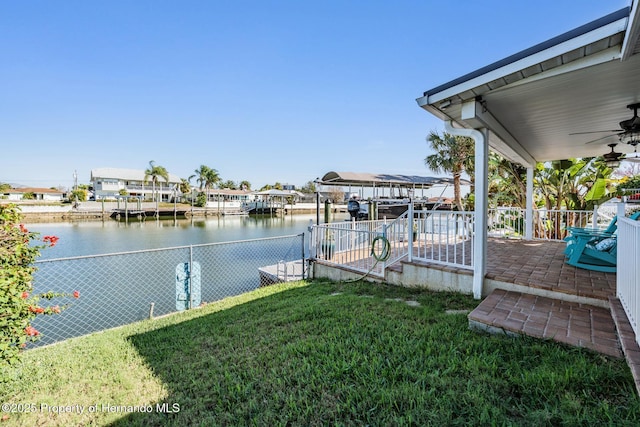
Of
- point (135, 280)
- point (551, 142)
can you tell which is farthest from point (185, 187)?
point (551, 142)

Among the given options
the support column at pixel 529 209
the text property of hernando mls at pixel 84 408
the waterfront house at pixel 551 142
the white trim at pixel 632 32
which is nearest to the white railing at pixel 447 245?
the waterfront house at pixel 551 142

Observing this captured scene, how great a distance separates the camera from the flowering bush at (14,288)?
2195mm

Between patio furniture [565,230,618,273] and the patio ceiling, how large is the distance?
6.02 feet

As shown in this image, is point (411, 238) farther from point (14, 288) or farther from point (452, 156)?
point (452, 156)

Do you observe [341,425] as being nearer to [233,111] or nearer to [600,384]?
[600,384]

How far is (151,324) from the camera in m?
4.74

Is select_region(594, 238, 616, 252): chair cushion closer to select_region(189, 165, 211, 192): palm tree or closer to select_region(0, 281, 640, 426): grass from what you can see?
select_region(0, 281, 640, 426): grass

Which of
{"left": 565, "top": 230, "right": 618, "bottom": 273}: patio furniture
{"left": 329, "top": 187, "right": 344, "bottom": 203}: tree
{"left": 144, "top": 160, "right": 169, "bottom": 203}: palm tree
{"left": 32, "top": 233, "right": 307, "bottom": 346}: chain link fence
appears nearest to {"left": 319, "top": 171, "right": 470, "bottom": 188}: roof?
{"left": 32, "top": 233, "right": 307, "bottom": 346}: chain link fence

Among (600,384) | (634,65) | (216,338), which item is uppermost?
(634,65)

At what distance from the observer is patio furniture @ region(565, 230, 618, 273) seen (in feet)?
14.4

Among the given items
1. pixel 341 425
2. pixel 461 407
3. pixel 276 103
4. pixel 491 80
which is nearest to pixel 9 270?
pixel 341 425

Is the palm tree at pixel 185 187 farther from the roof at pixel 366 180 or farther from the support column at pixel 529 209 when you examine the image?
the support column at pixel 529 209

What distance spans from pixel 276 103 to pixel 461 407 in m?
21.6

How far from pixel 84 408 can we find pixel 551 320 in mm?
→ 4306
